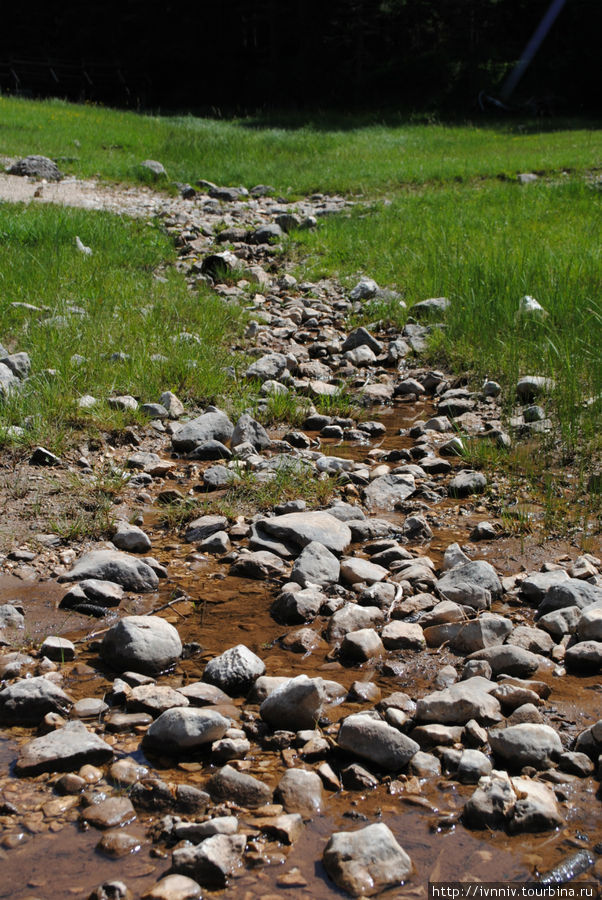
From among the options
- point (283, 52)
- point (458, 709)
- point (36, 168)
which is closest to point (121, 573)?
point (458, 709)

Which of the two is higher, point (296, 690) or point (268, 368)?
point (296, 690)

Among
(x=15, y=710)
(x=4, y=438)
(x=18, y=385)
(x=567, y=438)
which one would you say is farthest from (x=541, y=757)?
(x=18, y=385)

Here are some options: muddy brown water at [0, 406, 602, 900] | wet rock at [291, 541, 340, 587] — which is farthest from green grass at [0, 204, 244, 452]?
muddy brown water at [0, 406, 602, 900]

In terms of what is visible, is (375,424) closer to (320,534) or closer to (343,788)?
(320,534)

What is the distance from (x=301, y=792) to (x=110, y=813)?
43cm

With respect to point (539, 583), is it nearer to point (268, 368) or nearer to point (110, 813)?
point (110, 813)

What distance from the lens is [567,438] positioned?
414 cm

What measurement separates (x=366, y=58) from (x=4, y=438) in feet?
106

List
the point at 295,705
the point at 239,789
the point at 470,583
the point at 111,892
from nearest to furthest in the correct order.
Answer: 1. the point at 111,892
2. the point at 239,789
3. the point at 295,705
4. the point at 470,583

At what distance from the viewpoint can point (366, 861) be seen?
1.68 m

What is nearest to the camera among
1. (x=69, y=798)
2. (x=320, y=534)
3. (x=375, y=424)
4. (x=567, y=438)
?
(x=69, y=798)

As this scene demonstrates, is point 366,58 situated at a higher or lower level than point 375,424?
higher

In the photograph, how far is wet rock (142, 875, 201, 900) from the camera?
5.25ft

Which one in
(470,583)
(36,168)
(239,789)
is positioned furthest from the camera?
(36,168)
